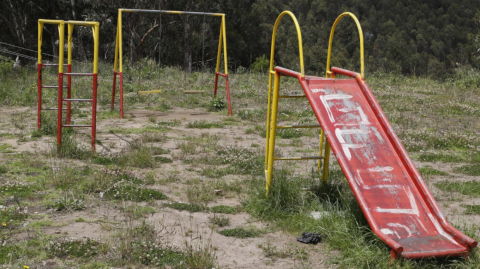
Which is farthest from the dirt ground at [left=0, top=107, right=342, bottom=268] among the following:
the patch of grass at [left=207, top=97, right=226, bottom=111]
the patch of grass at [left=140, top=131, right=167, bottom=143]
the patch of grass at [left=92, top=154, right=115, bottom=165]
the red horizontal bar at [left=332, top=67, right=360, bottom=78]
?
the patch of grass at [left=207, top=97, right=226, bottom=111]

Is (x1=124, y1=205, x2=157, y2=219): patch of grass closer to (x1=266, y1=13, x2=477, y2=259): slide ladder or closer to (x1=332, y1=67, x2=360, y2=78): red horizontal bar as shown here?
(x1=266, y1=13, x2=477, y2=259): slide ladder

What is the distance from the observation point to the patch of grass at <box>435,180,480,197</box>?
670 cm

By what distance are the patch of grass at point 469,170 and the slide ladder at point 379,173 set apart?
281cm

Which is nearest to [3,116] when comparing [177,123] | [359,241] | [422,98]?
[177,123]

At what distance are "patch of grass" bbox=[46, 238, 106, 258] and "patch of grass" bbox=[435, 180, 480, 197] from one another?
14.9ft

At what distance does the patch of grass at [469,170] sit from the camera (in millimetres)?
7695

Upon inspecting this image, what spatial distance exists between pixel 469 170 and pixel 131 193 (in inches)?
197

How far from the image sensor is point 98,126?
1023 cm

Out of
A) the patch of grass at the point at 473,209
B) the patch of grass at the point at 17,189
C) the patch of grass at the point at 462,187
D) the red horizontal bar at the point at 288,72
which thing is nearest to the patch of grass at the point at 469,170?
the patch of grass at the point at 462,187

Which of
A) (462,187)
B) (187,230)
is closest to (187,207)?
(187,230)

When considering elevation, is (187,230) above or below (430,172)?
A: below

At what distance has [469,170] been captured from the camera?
7.80 m

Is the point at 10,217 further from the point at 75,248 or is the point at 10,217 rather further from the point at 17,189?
the point at 75,248

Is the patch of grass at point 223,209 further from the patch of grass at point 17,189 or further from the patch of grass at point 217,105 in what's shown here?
the patch of grass at point 217,105
